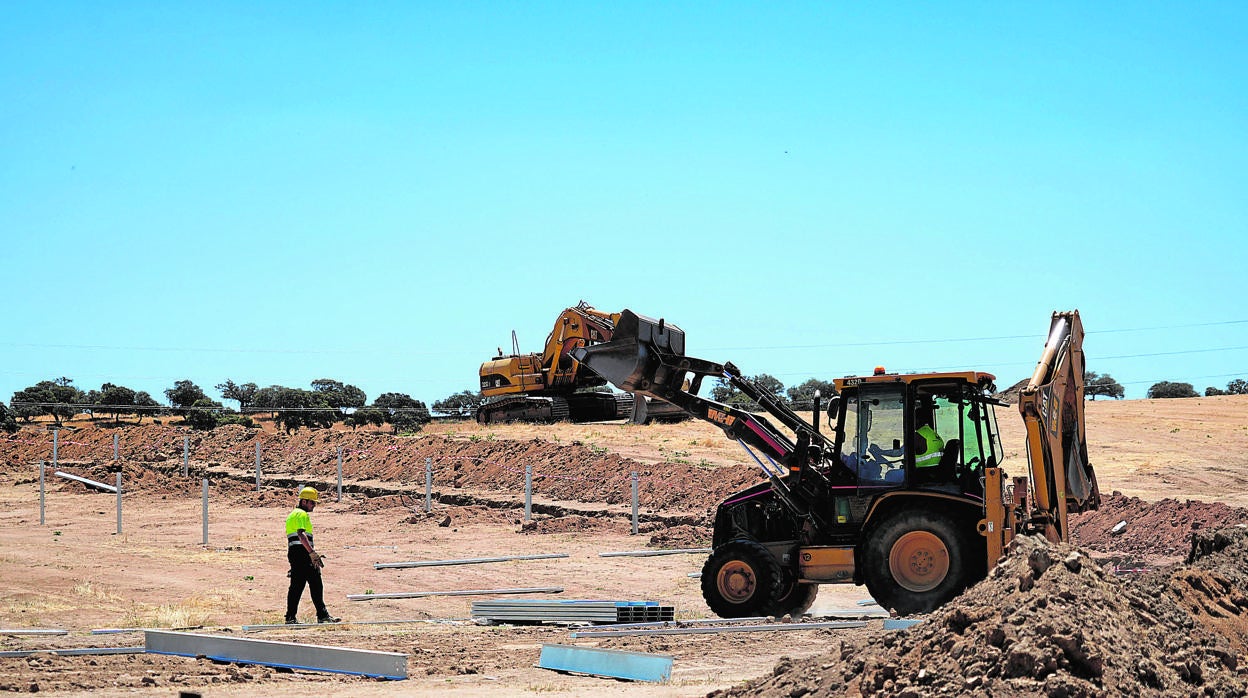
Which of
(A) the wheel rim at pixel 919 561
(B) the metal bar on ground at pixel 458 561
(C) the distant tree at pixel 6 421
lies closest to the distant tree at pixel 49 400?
(C) the distant tree at pixel 6 421

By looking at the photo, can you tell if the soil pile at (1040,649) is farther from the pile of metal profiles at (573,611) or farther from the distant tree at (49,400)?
the distant tree at (49,400)

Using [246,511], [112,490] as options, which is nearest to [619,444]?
[246,511]

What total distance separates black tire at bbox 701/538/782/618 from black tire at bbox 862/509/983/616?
113 centimetres

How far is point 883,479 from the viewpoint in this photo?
1293 centimetres

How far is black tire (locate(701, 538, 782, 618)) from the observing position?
522 inches

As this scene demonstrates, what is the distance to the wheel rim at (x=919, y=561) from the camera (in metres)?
12.4

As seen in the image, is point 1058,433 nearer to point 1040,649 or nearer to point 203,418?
point 1040,649

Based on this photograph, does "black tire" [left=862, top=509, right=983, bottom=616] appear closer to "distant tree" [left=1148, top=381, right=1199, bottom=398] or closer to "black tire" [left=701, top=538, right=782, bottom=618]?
"black tire" [left=701, top=538, right=782, bottom=618]

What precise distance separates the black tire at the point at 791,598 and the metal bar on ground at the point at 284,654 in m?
4.37

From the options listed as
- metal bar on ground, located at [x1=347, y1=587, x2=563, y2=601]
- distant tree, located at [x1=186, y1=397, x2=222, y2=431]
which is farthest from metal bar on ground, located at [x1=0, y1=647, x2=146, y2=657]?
distant tree, located at [x1=186, y1=397, x2=222, y2=431]

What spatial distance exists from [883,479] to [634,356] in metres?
3.01

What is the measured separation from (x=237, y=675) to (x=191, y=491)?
25.9 m

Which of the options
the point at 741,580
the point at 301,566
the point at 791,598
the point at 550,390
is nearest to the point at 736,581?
the point at 741,580

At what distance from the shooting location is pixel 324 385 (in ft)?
275
